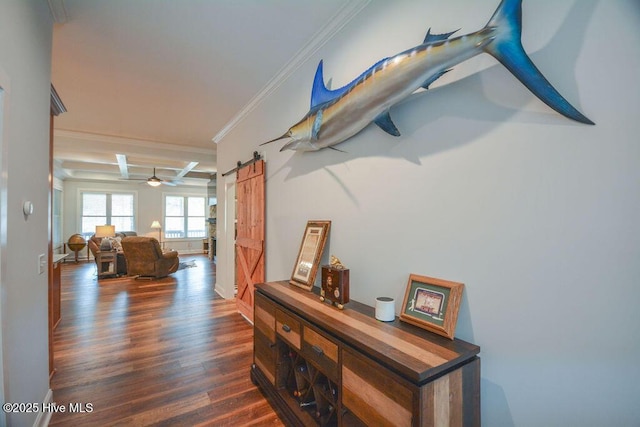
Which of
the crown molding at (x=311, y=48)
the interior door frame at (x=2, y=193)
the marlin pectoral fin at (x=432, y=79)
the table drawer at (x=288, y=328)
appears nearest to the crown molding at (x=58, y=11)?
the interior door frame at (x=2, y=193)

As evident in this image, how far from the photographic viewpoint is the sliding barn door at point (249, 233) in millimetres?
3361

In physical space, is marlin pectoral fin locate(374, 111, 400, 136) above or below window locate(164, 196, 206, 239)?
above

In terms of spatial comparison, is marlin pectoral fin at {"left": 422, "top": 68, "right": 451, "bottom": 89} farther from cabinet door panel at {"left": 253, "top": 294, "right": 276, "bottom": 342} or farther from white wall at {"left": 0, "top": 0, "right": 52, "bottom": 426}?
white wall at {"left": 0, "top": 0, "right": 52, "bottom": 426}

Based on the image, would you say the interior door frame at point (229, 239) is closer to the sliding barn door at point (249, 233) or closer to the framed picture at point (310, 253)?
the sliding barn door at point (249, 233)

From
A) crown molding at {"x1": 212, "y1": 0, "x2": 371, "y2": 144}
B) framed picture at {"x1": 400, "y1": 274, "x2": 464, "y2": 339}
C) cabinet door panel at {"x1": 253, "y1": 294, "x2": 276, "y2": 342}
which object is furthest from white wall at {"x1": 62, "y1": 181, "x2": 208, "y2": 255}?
framed picture at {"x1": 400, "y1": 274, "x2": 464, "y2": 339}

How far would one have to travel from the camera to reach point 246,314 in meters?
3.84

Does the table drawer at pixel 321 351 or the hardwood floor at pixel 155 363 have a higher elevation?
the table drawer at pixel 321 351

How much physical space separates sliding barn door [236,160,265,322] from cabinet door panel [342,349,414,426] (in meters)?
2.14

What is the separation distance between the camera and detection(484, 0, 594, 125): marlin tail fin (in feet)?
3.36

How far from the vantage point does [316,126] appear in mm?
2141

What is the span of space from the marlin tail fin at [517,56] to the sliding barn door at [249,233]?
2573 mm

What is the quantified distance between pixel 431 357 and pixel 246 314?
10.4 ft

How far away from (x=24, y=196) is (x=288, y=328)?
164 cm

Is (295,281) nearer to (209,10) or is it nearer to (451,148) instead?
(451,148)
